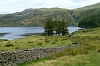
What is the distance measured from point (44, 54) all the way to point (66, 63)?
7.02 meters

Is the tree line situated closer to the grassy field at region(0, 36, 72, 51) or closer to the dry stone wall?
the grassy field at region(0, 36, 72, 51)

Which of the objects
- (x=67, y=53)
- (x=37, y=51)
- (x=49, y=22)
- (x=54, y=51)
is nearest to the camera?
(x=37, y=51)

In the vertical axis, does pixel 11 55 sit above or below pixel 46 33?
above

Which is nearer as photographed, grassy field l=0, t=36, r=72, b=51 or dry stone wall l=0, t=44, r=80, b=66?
dry stone wall l=0, t=44, r=80, b=66

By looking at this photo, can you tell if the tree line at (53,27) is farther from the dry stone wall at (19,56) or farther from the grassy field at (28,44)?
the dry stone wall at (19,56)

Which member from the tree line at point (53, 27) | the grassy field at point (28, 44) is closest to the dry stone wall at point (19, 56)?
the grassy field at point (28, 44)

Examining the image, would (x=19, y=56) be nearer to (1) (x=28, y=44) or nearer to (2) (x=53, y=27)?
(1) (x=28, y=44)

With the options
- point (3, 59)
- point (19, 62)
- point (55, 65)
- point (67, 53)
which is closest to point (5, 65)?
point (3, 59)

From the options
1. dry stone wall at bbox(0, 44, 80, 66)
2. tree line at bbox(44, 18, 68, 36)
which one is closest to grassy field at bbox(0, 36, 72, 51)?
dry stone wall at bbox(0, 44, 80, 66)

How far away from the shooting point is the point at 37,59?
1033 inches

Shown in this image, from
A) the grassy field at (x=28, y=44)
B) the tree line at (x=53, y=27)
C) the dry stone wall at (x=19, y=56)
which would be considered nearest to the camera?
the dry stone wall at (x=19, y=56)

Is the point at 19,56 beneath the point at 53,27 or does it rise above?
above

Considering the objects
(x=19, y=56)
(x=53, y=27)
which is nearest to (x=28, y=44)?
(x=19, y=56)

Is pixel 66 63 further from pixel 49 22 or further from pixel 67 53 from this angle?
pixel 49 22
